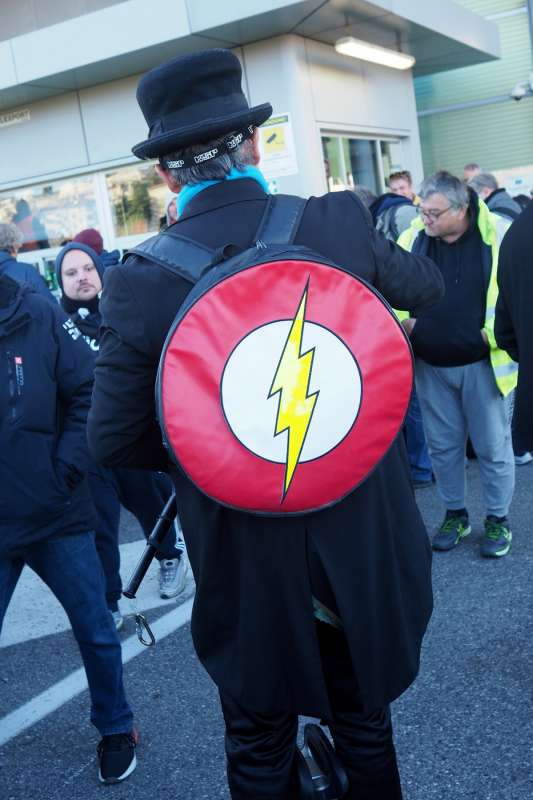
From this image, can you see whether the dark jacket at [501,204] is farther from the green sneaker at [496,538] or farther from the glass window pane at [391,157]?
the glass window pane at [391,157]

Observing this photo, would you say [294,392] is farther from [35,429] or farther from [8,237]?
[8,237]

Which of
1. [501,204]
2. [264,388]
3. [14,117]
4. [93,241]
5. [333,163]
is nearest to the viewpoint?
[264,388]

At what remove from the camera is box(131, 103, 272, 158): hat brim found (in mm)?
1821

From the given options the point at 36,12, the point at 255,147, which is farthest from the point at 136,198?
the point at 255,147

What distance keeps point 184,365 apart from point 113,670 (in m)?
1.75

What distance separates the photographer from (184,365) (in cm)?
168

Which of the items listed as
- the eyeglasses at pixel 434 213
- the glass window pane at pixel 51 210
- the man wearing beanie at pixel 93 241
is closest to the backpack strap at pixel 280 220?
the eyeglasses at pixel 434 213

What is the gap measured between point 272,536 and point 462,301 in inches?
118

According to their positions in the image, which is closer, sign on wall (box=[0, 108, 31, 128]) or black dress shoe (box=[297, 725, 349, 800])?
black dress shoe (box=[297, 725, 349, 800])

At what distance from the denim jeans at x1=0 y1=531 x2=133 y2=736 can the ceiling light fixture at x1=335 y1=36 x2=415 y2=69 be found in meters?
8.37

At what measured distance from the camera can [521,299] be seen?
118 inches

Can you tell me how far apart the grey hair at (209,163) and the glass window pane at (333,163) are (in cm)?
871

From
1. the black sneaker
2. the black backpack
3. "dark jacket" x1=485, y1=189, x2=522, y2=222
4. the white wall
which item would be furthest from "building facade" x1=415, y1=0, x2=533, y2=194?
the black backpack

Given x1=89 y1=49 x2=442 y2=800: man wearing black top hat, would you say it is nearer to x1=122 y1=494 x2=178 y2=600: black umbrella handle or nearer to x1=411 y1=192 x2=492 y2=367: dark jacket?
x1=122 y1=494 x2=178 y2=600: black umbrella handle
